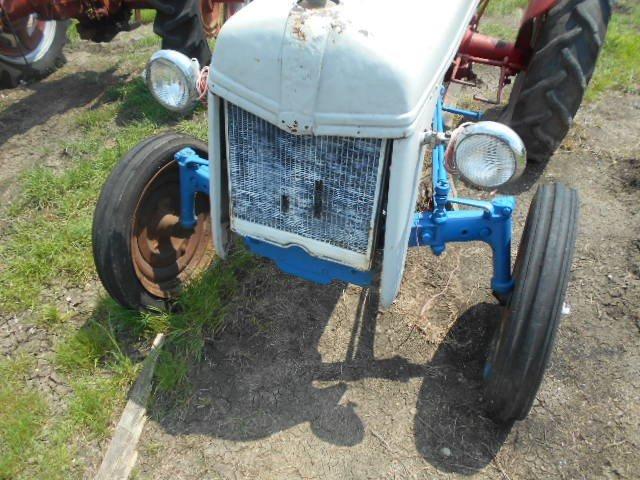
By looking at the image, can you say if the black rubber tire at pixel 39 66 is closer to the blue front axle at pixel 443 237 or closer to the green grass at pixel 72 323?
the green grass at pixel 72 323

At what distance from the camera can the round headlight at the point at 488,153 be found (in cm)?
185

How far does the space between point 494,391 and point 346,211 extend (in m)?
0.94

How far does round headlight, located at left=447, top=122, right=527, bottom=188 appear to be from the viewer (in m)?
1.85

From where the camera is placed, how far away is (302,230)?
2201 mm

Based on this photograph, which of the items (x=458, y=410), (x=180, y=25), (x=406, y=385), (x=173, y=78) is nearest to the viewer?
(x=173, y=78)

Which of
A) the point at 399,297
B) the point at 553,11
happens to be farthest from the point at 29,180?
the point at 553,11

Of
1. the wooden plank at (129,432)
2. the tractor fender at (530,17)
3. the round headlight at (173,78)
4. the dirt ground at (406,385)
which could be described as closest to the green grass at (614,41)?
the tractor fender at (530,17)

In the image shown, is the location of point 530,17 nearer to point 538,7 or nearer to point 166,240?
point 538,7

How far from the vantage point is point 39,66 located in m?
5.26

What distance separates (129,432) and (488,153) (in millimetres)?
1832

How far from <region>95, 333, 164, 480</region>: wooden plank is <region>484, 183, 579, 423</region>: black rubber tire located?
147 cm

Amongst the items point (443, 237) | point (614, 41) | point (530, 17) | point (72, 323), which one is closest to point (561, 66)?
point (530, 17)

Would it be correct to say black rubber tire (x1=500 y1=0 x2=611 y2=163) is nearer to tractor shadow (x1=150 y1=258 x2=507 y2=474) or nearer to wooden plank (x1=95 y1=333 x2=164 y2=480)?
tractor shadow (x1=150 y1=258 x2=507 y2=474)

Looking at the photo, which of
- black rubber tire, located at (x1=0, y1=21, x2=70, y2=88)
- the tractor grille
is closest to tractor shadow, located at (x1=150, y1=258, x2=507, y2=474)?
the tractor grille
